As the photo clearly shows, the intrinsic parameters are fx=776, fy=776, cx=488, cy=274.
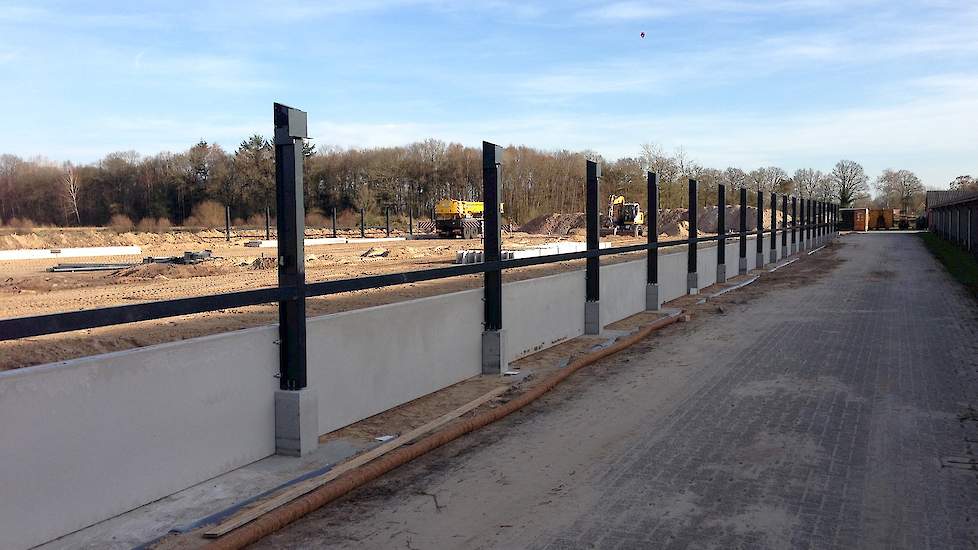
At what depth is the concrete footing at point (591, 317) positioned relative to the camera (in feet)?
44.9

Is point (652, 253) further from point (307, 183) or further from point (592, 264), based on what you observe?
point (307, 183)

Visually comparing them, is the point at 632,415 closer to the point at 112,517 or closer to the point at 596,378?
the point at 596,378

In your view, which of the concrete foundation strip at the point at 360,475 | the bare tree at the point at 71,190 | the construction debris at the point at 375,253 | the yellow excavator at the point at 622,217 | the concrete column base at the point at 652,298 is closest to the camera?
the concrete foundation strip at the point at 360,475

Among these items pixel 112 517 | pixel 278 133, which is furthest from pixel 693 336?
pixel 112 517

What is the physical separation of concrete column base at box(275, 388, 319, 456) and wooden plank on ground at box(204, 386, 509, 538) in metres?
0.46

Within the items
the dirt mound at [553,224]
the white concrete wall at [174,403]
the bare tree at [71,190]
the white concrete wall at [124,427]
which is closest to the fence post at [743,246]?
the white concrete wall at [174,403]

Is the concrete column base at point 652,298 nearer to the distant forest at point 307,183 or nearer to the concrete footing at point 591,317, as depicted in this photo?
the concrete footing at point 591,317

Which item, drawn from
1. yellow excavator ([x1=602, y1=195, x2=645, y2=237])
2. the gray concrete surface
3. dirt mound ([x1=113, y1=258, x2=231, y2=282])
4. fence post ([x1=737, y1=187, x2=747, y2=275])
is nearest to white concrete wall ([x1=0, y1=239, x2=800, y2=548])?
the gray concrete surface

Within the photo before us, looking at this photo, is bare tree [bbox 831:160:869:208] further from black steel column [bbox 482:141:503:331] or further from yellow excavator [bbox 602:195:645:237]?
black steel column [bbox 482:141:503:331]

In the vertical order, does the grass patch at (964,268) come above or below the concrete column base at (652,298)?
below

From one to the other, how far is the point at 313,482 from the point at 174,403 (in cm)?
117

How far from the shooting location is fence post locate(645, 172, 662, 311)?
54.9ft

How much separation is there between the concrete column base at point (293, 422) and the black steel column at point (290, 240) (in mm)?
99

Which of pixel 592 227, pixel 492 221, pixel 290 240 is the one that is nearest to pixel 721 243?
pixel 592 227
